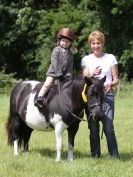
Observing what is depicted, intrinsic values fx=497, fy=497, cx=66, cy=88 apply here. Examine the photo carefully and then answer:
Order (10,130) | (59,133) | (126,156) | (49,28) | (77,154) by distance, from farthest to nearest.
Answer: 1. (49,28)
2. (10,130)
3. (77,154)
4. (126,156)
5. (59,133)

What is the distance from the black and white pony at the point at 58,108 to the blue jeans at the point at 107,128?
35 centimetres

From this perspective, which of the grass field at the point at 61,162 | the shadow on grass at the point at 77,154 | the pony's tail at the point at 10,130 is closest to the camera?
the grass field at the point at 61,162

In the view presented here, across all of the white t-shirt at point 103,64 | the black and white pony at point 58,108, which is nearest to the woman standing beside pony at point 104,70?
the white t-shirt at point 103,64

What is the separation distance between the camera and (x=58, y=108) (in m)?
8.18

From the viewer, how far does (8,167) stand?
7355mm

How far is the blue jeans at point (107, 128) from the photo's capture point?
8406 millimetres

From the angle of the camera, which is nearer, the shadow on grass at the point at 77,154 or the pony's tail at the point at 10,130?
the shadow on grass at the point at 77,154

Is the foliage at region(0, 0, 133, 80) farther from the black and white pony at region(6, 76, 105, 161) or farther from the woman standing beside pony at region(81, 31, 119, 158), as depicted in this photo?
the woman standing beside pony at region(81, 31, 119, 158)

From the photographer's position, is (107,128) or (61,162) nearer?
(61,162)

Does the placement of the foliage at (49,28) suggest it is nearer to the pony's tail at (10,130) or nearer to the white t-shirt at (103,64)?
the pony's tail at (10,130)

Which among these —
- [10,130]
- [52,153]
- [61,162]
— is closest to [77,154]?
[52,153]

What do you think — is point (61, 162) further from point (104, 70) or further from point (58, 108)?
point (104, 70)

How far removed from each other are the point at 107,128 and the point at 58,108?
3.14 feet

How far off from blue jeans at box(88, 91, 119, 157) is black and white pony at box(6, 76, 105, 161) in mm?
347
